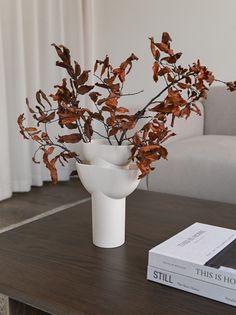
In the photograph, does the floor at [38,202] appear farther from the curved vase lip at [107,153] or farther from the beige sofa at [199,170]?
the curved vase lip at [107,153]

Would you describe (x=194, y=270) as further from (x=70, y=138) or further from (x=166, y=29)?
(x=166, y=29)

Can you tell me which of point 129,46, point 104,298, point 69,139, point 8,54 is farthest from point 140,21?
point 104,298

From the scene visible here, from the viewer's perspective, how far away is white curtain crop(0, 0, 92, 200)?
2.48m

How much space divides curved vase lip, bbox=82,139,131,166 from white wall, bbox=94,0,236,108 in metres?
2.10

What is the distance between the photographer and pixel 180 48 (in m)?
2.84

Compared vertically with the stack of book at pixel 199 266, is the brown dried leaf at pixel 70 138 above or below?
above

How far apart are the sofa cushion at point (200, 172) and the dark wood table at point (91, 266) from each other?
0.55 metres

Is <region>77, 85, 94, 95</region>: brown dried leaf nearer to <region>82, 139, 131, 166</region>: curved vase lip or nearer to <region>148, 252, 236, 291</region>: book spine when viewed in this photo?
<region>82, 139, 131, 166</region>: curved vase lip

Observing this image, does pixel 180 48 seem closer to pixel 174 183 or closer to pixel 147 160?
pixel 174 183

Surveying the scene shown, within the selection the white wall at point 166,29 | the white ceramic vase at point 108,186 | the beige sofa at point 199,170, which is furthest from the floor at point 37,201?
the white ceramic vase at point 108,186

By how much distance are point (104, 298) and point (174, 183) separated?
1.19 m

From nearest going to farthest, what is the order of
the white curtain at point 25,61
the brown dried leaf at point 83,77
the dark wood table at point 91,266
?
the dark wood table at point 91,266 < the brown dried leaf at point 83,77 < the white curtain at point 25,61

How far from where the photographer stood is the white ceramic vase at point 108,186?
2.58ft

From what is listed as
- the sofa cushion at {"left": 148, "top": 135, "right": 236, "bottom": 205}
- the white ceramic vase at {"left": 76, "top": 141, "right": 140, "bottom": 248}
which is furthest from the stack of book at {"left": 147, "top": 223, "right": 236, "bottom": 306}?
the sofa cushion at {"left": 148, "top": 135, "right": 236, "bottom": 205}
